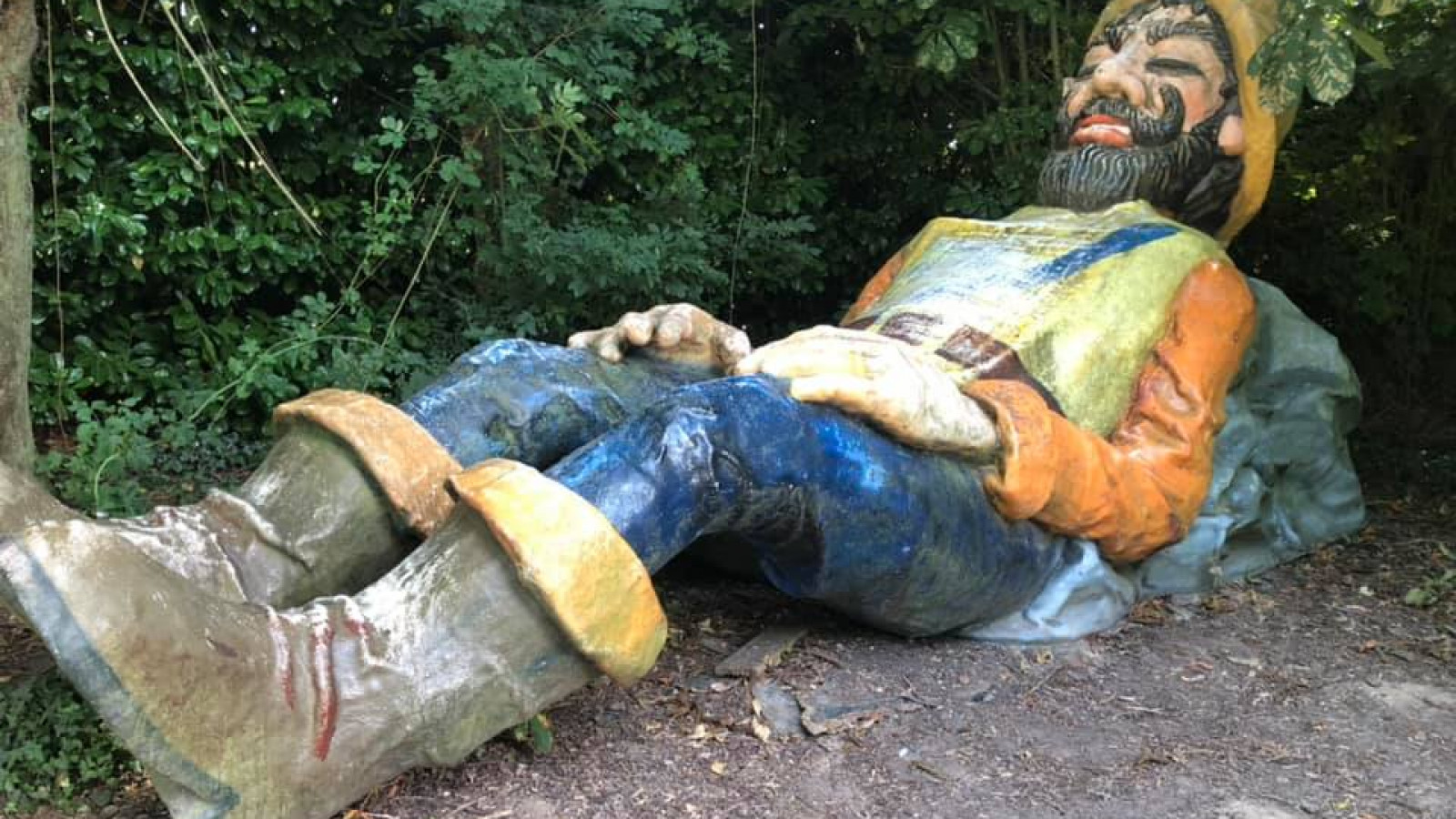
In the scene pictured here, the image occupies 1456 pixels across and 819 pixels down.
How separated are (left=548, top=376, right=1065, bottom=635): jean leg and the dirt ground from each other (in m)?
0.18

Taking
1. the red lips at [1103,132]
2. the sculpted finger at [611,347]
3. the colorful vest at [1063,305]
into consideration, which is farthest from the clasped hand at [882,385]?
the red lips at [1103,132]

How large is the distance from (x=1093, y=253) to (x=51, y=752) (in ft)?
7.22

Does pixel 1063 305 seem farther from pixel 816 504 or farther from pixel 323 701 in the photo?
pixel 323 701

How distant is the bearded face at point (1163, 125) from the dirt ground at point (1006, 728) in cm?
97

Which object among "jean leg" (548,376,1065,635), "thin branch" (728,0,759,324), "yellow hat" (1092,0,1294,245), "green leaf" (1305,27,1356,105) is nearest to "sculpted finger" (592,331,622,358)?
"jean leg" (548,376,1065,635)

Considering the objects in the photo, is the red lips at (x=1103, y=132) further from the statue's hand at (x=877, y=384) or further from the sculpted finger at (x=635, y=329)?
the sculpted finger at (x=635, y=329)

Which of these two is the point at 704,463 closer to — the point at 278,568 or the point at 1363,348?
the point at 278,568

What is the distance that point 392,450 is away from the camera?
216 centimetres

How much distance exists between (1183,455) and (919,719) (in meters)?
0.83

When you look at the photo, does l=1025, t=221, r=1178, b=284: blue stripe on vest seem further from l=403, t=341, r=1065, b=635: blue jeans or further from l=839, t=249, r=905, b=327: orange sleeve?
l=403, t=341, r=1065, b=635: blue jeans

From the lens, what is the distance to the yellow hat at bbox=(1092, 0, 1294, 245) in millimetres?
3029

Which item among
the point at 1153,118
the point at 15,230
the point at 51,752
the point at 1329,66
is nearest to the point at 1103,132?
the point at 1153,118

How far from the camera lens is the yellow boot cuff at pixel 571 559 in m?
1.77

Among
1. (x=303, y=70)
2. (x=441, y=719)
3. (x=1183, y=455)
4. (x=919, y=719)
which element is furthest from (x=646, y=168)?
(x=441, y=719)
